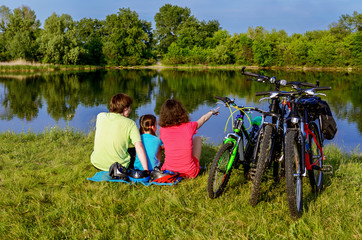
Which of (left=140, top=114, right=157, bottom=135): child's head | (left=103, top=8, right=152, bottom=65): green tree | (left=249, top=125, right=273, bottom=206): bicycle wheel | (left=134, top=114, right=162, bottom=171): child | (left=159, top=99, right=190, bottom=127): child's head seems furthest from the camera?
(left=103, top=8, right=152, bottom=65): green tree

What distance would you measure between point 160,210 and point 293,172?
1288 mm

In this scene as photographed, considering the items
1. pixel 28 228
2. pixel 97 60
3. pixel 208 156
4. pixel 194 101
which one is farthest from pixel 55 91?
pixel 97 60

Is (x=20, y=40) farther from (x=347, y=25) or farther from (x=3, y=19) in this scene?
(x=347, y=25)

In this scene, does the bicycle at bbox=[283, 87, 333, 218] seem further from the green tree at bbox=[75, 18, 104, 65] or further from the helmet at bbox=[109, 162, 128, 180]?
the green tree at bbox=[75, 18, 104, 65]

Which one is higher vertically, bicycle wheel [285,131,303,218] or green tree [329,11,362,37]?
green tree [329,11,362,37]

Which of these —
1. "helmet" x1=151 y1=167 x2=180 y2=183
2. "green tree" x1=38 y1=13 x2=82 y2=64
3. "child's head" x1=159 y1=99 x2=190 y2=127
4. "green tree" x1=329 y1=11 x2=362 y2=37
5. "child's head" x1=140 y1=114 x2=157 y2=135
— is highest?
"green tree" x1=329 y1=11 x2=362 y2=37

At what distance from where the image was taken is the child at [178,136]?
11.6 feet

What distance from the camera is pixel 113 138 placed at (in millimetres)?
3666

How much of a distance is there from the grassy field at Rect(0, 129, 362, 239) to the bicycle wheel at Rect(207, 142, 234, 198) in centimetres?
11

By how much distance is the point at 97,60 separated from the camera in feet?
188

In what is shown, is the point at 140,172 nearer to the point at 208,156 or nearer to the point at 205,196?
the point at 205,196

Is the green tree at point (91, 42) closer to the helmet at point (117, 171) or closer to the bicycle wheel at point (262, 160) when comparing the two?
the helmet at point (117, 171)

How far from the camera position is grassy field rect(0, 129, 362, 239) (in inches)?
99.2

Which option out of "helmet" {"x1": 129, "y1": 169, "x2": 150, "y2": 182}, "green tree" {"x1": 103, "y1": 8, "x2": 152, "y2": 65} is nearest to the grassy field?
"helmet" {"x1": 129, "y1": 169, "x2": 150, "y2": 182}
